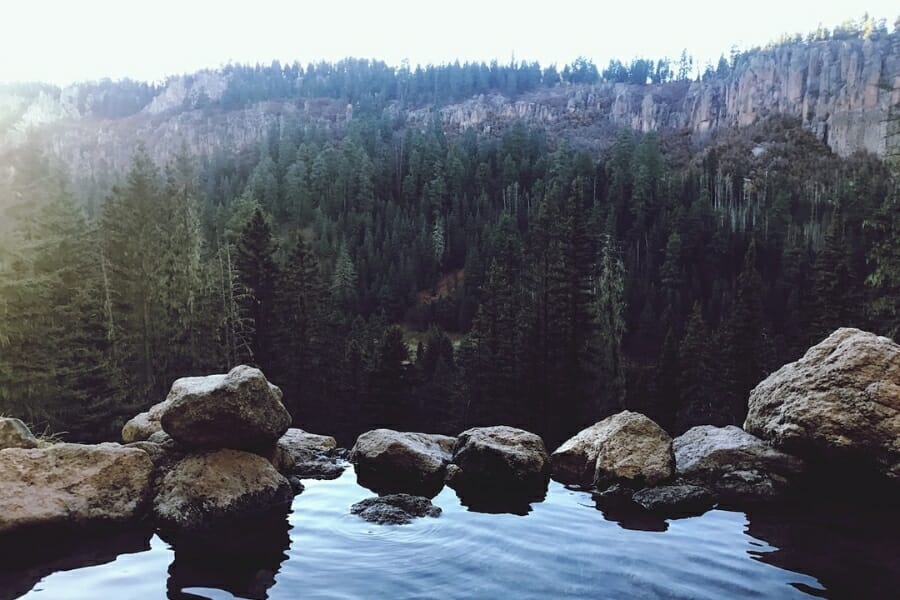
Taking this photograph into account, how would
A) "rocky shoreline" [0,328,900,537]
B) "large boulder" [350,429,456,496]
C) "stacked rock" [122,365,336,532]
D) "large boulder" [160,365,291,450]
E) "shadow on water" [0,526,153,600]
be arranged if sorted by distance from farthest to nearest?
"large boulder" [350,429,456,496], "large boulder" [160,365,291,450], "stacked rock" [122,365,336,532], "rocky shoreline" [0,328,900,537], "shadow on water" [0,526,153,600]

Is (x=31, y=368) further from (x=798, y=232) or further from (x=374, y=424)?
(x=798, y=232)

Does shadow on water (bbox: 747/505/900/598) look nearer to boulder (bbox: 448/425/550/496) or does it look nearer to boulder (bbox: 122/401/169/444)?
boulder (bbox: 448/425/550/496)

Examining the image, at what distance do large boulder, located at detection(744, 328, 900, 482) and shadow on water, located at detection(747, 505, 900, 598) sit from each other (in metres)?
1.02

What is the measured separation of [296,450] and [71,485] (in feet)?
22.0

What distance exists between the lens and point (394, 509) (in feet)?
37.8

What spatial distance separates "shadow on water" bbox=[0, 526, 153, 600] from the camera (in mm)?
8367

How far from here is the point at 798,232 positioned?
108375 millimetres

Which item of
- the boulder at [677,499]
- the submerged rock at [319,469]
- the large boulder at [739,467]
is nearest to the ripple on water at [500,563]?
the boulder at [677,499]

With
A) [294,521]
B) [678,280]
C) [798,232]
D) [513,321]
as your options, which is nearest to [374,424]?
[513,321]

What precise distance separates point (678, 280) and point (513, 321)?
2136 inches

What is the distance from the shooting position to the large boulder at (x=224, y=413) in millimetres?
11789

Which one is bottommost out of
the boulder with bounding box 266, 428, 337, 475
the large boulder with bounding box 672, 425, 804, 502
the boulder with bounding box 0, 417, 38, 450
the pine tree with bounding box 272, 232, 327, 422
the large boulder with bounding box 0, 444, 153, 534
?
the pine tree with bounding box 272, 232, 327, 422

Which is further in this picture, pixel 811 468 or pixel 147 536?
pixel 811 468

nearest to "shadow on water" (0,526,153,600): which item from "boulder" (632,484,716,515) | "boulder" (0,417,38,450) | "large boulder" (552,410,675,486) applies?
"boulder" (0,417,38,450)
